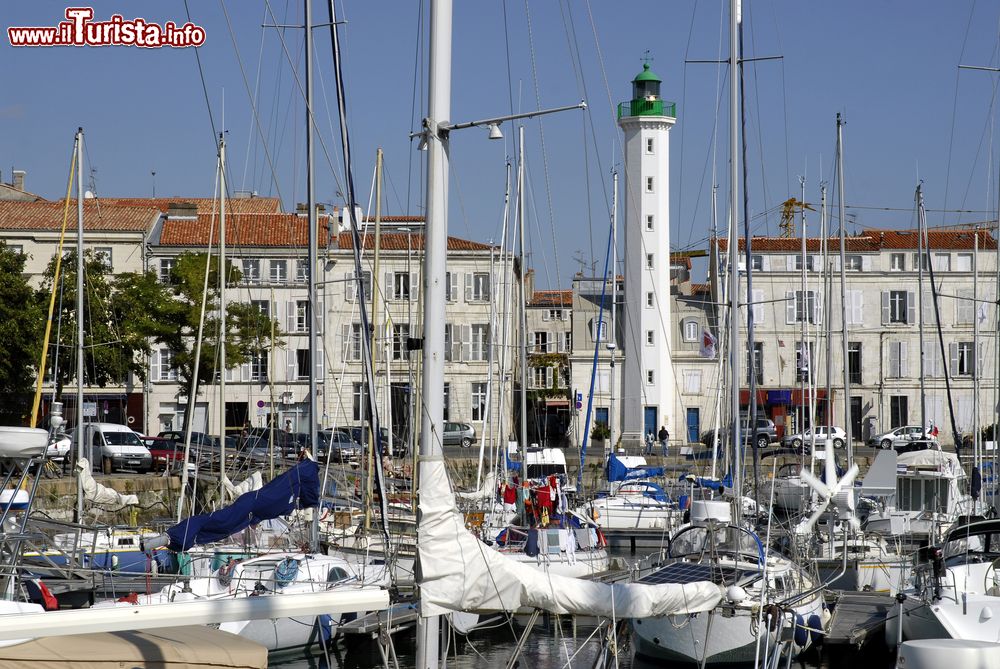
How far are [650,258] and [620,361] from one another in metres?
5.41

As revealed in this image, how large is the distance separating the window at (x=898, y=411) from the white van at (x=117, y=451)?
1359 inches

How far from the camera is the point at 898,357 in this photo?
56.4 metres

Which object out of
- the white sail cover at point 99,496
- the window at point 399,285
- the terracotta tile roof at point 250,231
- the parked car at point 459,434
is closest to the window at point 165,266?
the terracotta tile roof at point 250,231

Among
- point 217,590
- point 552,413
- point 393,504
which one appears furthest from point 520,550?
point 552,413

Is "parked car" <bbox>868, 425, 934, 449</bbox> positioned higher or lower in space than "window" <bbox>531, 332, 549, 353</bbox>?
lower

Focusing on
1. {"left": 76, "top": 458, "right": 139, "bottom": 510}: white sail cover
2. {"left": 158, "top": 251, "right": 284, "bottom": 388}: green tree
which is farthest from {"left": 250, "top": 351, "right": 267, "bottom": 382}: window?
{"left": 76, "top": 458, "right": 139, "bottom": 510}: white sail cover

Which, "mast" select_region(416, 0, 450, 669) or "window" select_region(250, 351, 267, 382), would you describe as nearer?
"mast" select_region(416, 0, 450, 669)

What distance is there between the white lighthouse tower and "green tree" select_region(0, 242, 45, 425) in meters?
23.8

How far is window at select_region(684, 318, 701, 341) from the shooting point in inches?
2265

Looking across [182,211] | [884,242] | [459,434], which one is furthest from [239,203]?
[884,242]

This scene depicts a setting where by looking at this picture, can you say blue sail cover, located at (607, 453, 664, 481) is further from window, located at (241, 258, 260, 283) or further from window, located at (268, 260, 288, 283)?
window, located at (241, 258, 260, 283)

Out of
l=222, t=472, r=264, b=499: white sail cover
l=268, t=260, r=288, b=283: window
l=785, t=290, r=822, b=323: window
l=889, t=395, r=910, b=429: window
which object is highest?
l=268, t=260, r=288, b=283: window

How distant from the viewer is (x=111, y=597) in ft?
54.8

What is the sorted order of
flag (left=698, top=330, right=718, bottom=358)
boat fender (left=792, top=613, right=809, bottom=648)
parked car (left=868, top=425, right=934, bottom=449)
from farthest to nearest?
flag (left=698, top=330, right=718, bottom=358), parked car (left=868, top=425, right=934, bottom=449), boat fender (left=792, top=613, right=809, bottom=648)
